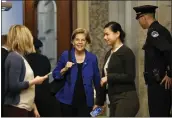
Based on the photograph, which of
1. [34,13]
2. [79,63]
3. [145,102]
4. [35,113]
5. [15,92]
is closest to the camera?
[15,92]

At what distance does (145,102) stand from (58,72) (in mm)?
1954

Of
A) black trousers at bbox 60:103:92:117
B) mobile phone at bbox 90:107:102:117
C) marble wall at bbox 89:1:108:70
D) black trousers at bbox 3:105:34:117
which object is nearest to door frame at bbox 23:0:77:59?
marble wall at bbox 89:1:108:70

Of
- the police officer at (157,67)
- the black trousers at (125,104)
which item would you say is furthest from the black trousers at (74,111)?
the police officer at (157,67)

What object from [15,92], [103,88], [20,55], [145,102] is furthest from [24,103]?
[145,102]

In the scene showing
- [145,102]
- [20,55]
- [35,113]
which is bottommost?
[145,102]

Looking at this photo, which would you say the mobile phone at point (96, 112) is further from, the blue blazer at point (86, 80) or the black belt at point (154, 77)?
the black belt at point (154, 77)

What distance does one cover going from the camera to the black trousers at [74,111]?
15.0 ft

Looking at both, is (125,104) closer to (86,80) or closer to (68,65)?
(86,80)

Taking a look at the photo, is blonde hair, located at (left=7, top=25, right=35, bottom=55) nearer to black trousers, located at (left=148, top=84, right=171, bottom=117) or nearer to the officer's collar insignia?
the officer's collar insignia

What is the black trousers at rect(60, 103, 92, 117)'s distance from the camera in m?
4.58

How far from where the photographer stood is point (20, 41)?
384 cm

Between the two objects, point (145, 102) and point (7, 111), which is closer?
point (7, 111)

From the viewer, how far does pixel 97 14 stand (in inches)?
253

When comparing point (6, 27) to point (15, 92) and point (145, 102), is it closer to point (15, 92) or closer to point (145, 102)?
point (145, 102)
